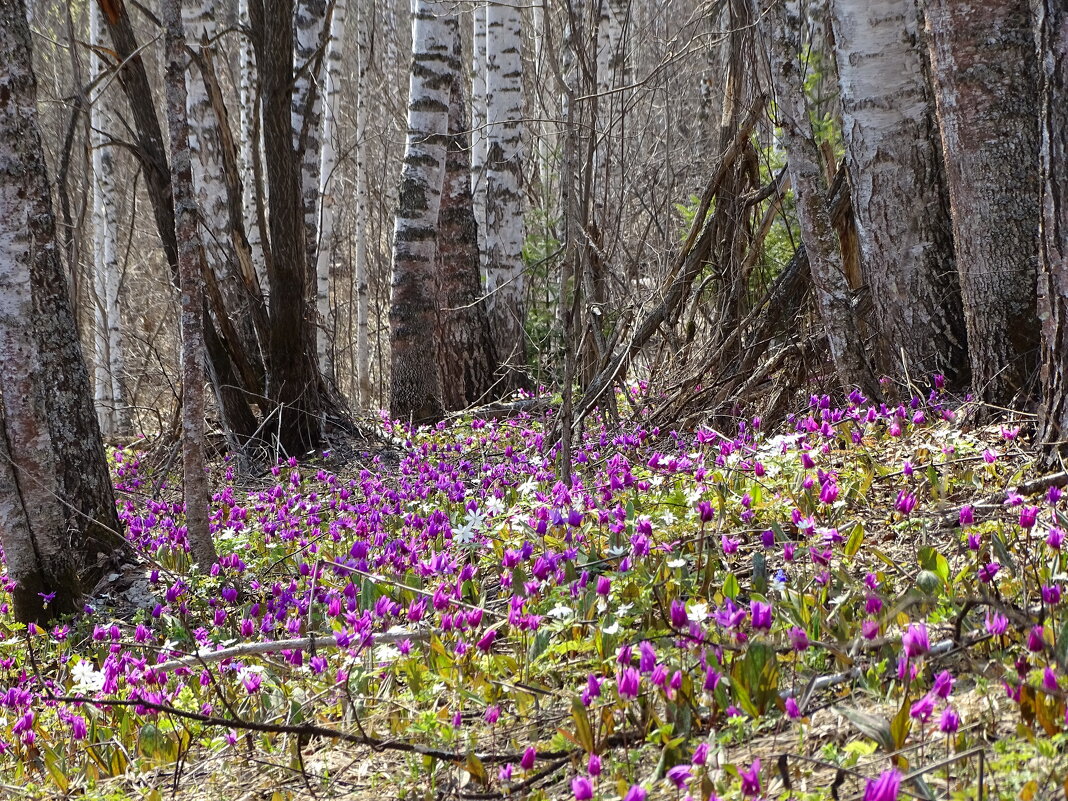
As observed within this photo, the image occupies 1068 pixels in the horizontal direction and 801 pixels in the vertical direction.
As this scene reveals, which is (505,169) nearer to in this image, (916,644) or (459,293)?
(459,293)

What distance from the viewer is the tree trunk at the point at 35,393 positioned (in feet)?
→ 15.1

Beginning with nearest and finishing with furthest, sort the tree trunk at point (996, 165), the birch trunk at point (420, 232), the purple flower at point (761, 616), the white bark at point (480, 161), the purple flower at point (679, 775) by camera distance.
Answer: the purple flower at point (679, 775) < the purple flower at point (761, 616) < the tree trunk at point (996, 165) < the birch trunk at point (420, 232) < the white bark at point (480, 161)

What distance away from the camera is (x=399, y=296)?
9.35 metres

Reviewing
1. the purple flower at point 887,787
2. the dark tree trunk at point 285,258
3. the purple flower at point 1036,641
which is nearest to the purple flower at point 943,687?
the purple flower at point 1036,641

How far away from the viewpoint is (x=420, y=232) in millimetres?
9352

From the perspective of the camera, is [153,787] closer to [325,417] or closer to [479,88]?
[325,417]

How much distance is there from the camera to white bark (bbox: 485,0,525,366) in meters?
10.7

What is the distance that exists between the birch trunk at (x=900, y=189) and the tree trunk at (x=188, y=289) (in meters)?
3.36

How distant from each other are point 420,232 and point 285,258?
194 centimetres

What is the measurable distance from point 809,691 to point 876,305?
11.2ft

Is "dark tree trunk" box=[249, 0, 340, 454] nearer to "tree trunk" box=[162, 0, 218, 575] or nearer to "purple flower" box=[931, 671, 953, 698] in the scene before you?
"tree trunk" box=[162, 0, 218, 575]

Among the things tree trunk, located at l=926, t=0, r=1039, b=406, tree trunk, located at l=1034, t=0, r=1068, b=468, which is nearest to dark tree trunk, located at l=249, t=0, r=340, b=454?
tree trunk, located at l=926, t=0, r=1039, b=406

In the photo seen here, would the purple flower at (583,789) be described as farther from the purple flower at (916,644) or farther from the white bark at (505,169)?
the white bark at (505,169)

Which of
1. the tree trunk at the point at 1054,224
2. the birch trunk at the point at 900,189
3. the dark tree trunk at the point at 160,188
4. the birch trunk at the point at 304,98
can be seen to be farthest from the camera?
the birch trunk at the point at 304,98
